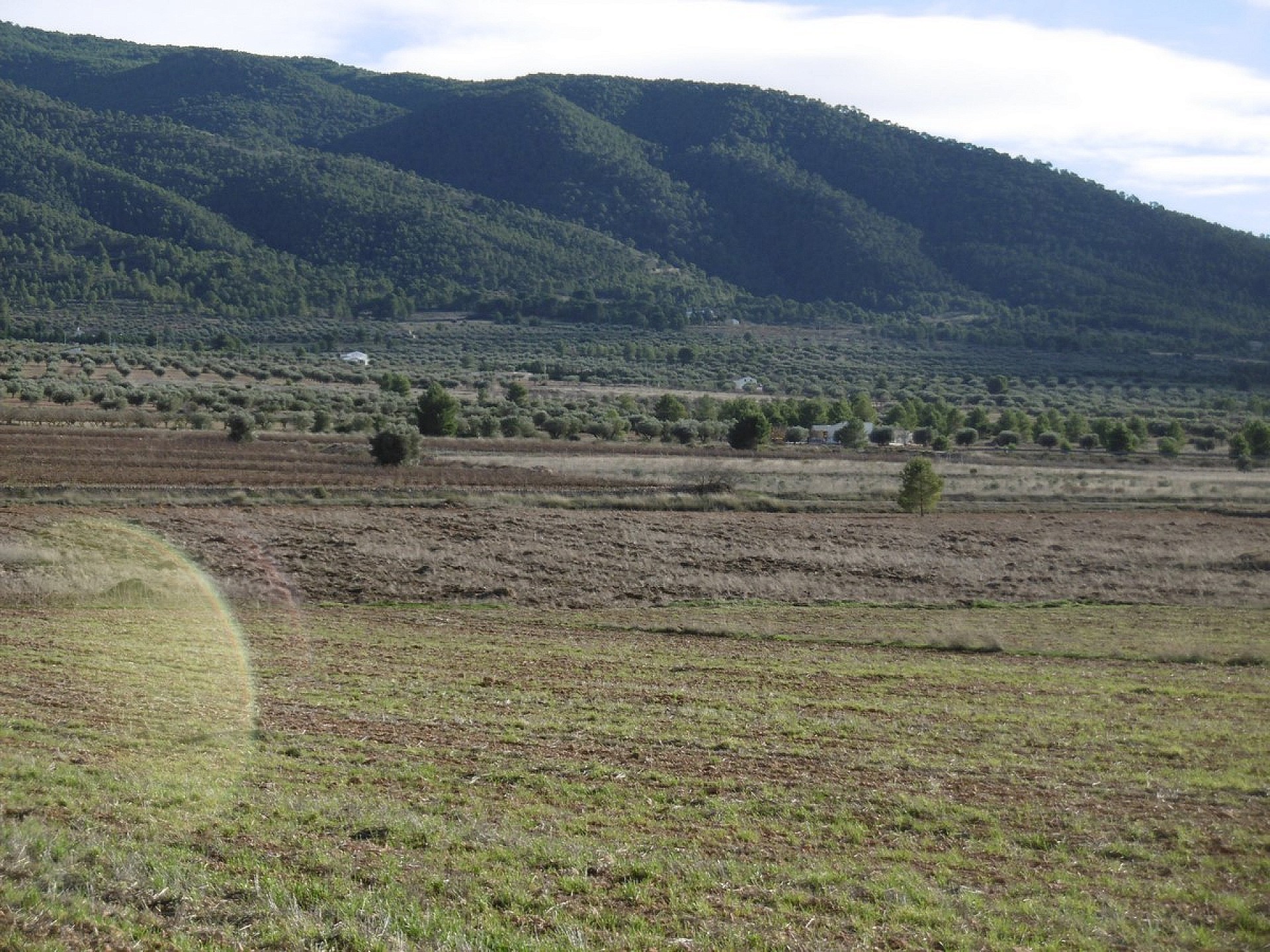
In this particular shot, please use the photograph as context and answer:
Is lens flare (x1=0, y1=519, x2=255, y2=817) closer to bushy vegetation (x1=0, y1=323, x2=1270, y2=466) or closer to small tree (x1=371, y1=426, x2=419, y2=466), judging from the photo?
small tree (x1=371, y1=426, x2=419, y2=466)

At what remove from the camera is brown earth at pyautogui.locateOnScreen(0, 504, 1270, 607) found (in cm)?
2652

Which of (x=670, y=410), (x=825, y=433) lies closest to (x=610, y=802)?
(x=670, y=410)

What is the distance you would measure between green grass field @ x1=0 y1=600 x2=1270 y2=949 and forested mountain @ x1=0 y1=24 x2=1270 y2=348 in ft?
399

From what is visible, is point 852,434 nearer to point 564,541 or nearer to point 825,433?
point 825,433

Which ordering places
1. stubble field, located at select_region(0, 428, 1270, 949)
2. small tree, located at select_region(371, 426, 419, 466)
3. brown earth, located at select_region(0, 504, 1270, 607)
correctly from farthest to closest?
small tree, located at select_region(371, 426, 419, 466) → brown earth, located at select_region(0, 504, 1270, 607) → stubble field, located at select_region(0, 428, 1270, 949)

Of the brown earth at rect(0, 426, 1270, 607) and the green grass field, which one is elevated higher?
the green grass field

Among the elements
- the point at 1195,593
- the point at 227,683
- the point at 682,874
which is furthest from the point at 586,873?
the point at 1195,593

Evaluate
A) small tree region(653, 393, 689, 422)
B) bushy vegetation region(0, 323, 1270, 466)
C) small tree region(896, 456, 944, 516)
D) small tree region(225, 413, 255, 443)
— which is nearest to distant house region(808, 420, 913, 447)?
bushy vegetation region(0, 323, 1270, 466)

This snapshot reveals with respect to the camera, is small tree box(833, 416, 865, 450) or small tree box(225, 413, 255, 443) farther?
small tree box(833, 416, 865, 450)

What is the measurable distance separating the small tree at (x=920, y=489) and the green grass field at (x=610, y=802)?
24020mm

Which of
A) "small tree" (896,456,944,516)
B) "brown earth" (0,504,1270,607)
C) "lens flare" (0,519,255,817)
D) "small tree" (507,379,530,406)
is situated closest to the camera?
"lens flare" (0,519,255,817)

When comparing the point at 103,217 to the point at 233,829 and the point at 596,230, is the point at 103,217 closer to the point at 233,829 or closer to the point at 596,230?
the point at 596,230

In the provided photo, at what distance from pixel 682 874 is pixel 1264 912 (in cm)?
339

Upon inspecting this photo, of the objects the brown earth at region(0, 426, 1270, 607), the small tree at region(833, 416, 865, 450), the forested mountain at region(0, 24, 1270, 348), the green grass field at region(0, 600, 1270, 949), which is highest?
the forested mountain at region(0, 24, 1270, 348)
